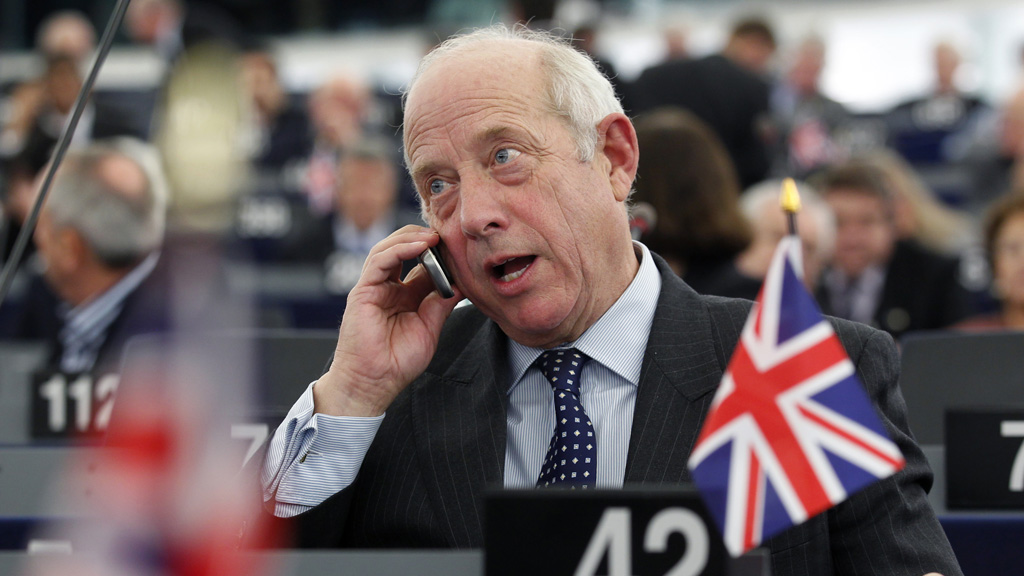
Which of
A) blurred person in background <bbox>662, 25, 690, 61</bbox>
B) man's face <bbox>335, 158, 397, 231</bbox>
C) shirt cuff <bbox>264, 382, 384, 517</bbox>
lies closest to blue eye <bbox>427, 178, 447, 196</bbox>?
shirt cuff <bbox>264, 382, 384, 517</bbox>

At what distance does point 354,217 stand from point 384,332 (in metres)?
4.10

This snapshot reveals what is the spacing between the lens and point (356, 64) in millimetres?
11734

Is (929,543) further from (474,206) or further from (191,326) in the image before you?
(191,326)

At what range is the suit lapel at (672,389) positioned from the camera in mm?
1733

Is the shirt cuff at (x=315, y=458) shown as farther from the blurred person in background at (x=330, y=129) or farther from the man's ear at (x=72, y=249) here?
the blurred person in background at (x=330, y=129)

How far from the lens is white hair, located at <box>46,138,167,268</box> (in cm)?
366

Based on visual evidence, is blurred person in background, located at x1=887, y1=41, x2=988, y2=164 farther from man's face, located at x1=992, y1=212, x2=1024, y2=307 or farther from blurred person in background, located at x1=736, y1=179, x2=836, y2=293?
man's face, located at x1=992, y1=212, x2=1024, y2=307

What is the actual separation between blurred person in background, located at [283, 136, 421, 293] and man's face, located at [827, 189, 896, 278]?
2.13m

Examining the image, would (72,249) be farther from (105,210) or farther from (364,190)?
(364,190)

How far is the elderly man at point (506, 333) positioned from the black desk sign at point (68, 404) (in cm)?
96

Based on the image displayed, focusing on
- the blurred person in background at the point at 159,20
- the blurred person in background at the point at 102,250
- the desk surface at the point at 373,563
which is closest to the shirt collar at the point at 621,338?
the desk surface at the point at 373,563

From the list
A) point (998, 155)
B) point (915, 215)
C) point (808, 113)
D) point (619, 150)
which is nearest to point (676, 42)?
point (808, 113)

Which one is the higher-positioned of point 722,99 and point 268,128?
point 268,128

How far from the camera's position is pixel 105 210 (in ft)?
12.2
